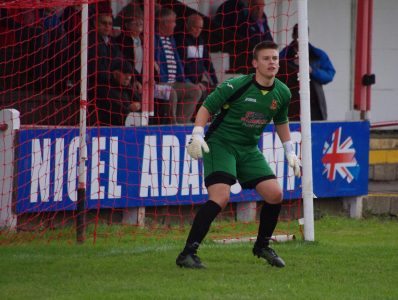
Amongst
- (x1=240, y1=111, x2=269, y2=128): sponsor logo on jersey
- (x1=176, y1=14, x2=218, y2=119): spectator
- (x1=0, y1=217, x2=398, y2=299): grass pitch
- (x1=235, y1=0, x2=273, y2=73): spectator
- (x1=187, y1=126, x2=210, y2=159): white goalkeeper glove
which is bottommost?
(x1=0, y1=217, x2=398, y2=299): grass pitch

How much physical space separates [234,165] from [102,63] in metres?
3.82

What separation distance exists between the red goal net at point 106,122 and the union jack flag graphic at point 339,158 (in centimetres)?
55

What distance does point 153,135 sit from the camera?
1279cm

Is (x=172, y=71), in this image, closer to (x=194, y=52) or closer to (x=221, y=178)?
(x=194, y=52)

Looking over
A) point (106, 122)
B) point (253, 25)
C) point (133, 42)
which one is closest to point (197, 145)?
point (106, 122)

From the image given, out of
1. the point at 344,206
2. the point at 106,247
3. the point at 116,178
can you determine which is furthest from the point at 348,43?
the point at 106,247

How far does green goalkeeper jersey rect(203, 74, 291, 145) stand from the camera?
958 centimetres

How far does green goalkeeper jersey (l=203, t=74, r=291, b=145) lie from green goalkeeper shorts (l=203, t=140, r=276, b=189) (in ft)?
0.26

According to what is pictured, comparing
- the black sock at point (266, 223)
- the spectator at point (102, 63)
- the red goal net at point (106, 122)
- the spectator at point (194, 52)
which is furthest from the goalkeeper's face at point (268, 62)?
the spectator at point (194, 52)

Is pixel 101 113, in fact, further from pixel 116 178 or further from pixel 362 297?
pixel 362 297

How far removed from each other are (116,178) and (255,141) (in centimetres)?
310

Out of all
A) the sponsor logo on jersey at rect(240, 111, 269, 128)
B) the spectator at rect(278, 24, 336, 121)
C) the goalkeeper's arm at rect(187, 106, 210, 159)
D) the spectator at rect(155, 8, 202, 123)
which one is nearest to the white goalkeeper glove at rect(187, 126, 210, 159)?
the goalkeeper's arm at rect(187, 106, 210, 159)

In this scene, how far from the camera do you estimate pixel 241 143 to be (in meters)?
9.72

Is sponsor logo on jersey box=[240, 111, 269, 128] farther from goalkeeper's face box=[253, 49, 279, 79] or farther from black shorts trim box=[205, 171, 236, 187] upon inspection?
black shorts trim box=[205, 171, 236, 187]
